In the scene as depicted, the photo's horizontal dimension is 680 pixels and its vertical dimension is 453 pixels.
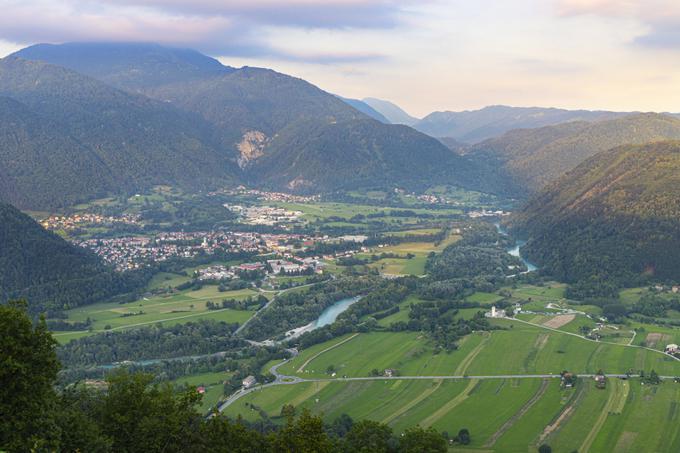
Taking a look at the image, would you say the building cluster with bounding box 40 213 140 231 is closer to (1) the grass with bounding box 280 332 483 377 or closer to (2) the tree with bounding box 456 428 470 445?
(1) the grass with bounding box 280 332 483 377

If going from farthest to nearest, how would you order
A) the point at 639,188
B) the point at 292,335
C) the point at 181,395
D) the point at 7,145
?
the point at 7,145 → the point at 639,188 → the point at 292,335 → the point at 181,395

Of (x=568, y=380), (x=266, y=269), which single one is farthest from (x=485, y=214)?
(x=568, y=380)

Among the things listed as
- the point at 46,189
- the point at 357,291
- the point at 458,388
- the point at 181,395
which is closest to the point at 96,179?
the point at 46,189

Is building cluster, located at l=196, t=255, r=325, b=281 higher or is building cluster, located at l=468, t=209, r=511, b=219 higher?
building cluster, located at l=468, t=209, r=511, b=219

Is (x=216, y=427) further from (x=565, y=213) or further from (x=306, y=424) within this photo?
(x=565, y=213)

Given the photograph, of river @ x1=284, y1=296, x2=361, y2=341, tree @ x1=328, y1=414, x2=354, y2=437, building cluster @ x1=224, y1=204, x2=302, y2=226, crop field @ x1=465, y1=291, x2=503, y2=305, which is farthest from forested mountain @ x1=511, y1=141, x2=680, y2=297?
building cluster @ x1=224, y1=204, x2=302, y2=226

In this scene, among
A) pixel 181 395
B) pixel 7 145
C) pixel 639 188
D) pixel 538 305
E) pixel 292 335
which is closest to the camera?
pixel 181 395

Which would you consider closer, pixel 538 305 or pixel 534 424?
pixel 534 424
